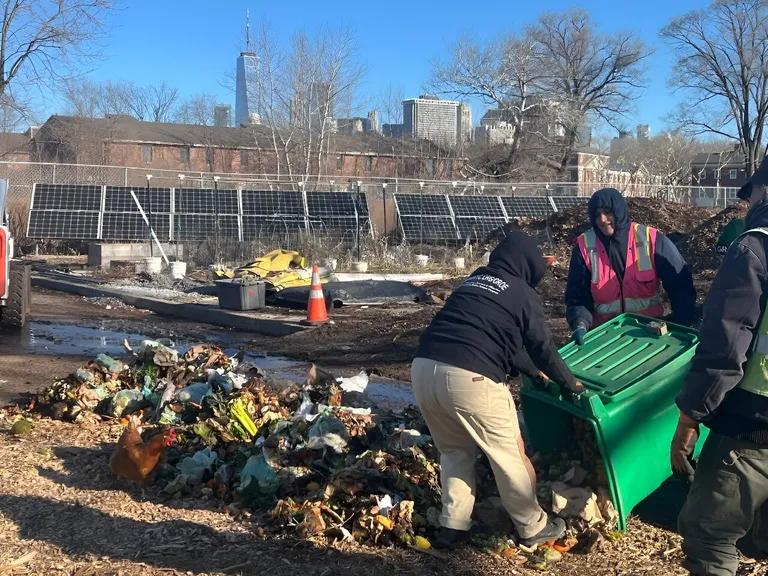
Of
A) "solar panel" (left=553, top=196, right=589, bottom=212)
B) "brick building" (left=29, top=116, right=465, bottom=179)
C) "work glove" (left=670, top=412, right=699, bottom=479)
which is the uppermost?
"brick building" (left=29, top=116, right=465, bottom=179)

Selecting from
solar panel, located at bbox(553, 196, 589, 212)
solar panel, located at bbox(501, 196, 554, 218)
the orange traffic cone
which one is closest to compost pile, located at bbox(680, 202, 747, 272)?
solar panel, located at bbox(501, 196, 554, 218)

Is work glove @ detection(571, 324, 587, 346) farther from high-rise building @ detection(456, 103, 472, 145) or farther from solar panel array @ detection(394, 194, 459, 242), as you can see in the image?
high-rise building @ detection(456, 103, 472, 145)

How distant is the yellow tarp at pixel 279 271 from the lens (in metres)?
15.2

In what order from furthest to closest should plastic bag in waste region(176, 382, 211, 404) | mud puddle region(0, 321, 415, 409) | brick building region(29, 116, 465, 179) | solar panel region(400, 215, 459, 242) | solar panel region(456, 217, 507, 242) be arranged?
brick building region(29, 116, 465, 179)
solar panel region(456, 217, 507, 242)
solar panel region(400, 215, 459, 242)
mud puddle region(0, 321, 415, 409)
plastic bag in waste region(176, 382, 211, 404)

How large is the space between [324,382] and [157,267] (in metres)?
12.5

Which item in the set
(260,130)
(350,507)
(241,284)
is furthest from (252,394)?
(260,130)

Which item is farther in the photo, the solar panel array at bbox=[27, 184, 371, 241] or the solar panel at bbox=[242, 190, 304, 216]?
the solar panel at bbox=[242, 190, 304, 216]

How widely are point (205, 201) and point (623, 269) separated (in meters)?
19.1

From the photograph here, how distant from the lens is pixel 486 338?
4.02 metres

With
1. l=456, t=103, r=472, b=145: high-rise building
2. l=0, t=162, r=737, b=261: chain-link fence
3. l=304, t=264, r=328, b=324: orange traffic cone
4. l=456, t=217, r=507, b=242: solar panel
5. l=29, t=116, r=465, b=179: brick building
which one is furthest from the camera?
l=456, t=103, r=472, b=145: high-rise building

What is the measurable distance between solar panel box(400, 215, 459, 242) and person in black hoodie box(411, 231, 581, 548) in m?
19.3

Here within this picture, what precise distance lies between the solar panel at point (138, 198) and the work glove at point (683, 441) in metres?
A: 20.6

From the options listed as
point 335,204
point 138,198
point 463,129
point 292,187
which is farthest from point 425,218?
point 463,129

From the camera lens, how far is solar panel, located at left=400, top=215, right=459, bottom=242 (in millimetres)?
23641
